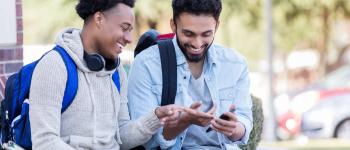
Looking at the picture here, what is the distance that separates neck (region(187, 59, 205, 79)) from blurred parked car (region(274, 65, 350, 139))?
14.9 m

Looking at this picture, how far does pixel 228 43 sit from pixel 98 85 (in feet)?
71.5

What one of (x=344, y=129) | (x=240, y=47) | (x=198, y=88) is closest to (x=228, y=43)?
(x=240, y=47)

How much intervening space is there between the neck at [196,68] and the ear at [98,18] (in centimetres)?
73

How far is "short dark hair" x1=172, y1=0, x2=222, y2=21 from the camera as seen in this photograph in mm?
5191

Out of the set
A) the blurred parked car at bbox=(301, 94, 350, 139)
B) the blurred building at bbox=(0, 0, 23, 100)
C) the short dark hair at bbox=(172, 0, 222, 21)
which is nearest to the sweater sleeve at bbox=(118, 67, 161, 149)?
the short dark hair at bbox=(172, 0, 222, 21)

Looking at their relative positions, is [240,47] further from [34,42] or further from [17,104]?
[17,104]

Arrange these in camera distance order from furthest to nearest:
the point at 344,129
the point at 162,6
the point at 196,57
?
the point at 162,6, the point at 344,129, the point at 196,57

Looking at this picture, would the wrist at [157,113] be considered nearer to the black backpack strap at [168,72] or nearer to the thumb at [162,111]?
the thumb at [162,111]

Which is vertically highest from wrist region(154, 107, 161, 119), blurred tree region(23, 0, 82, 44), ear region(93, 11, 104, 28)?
ear region(93, 11, 104, 28)

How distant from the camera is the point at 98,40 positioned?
4793 millimetres

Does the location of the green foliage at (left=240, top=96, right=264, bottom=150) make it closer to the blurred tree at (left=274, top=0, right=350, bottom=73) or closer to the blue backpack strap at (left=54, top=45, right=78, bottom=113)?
the blue backpack strap at (left=54, top=45, right=78, bottom=113)

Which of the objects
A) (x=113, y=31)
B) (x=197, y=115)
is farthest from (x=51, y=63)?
(x=197, y=115)

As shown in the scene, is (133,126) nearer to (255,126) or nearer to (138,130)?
(138,130)

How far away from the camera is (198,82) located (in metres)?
5.36
